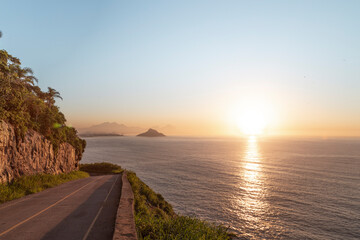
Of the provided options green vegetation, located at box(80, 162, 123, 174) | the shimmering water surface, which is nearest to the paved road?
the shimmering water surface

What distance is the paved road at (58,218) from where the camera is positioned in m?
7.06

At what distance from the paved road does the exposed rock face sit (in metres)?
3.84

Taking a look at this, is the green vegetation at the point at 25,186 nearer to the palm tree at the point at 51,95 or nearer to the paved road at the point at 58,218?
the paved road at the point at 58,218

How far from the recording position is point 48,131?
73.8 ft

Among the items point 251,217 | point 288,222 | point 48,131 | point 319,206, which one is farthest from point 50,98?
point 319,206

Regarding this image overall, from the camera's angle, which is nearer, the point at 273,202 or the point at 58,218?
the point at 58,218

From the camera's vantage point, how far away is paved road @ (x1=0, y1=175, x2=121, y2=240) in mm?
7062

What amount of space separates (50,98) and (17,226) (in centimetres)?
2849

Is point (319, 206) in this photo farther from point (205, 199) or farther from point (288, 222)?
point (205, 199)

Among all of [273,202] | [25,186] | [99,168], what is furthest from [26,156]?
[273,202]

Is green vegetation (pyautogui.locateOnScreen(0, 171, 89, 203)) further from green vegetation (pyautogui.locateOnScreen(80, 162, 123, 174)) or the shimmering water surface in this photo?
green vegetation (pyautogui.locateOnScreen(80, 162, 123, 174))

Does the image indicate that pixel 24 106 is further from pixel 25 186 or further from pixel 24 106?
pixel 25 186

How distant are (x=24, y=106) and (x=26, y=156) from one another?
5165mm

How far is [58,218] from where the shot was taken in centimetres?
874
